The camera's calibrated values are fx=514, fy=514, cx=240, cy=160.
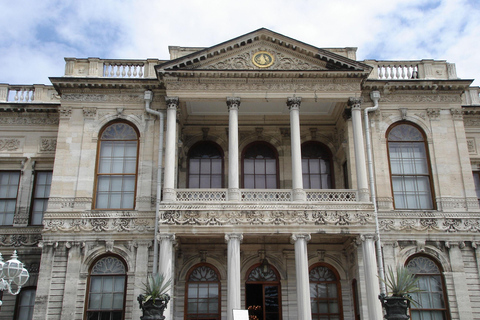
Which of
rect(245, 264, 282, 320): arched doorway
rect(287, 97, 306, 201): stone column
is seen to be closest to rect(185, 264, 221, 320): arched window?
rect(245, 264, 282, 320): arched doorway

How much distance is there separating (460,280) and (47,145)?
17125 mm

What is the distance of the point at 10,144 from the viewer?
2183 cm

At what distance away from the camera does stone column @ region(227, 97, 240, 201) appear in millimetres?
18188

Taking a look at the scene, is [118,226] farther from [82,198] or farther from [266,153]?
[266,153]

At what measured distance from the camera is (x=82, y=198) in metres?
19.0

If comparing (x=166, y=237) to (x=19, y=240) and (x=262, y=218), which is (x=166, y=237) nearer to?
(x=262, y=218)

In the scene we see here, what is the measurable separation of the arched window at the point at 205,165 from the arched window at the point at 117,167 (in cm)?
285

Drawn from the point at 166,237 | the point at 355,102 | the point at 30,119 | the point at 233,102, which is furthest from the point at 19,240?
the point at 355,102

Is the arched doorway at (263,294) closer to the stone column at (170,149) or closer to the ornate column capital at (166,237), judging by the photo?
the ornate column capital at (166,237)

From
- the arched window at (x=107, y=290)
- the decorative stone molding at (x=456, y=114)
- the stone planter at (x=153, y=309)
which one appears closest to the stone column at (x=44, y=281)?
the arched window at (x=107, y=290)

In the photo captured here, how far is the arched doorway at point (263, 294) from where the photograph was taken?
19500 millimetres

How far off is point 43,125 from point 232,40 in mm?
8995

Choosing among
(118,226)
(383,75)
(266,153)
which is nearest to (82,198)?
(118,226)

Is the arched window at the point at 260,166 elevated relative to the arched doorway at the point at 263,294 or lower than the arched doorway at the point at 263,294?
elevated
